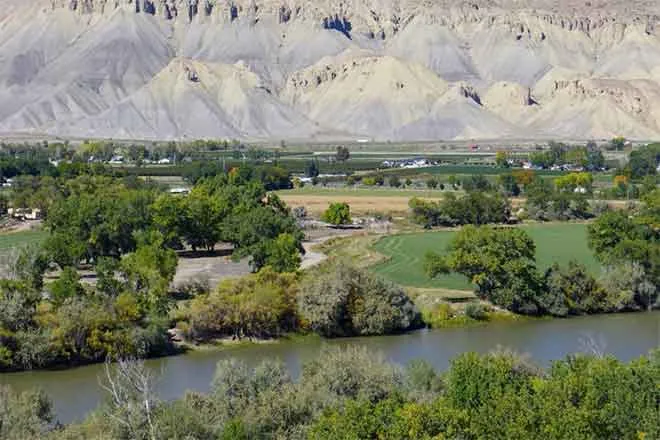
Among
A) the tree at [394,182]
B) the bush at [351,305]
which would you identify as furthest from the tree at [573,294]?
the tree at [394,182]

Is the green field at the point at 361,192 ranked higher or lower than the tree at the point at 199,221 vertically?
lower

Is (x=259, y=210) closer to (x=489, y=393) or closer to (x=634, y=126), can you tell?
(x=489, y=393)

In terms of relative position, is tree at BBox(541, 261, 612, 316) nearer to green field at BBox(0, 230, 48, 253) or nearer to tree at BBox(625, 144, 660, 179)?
green field at BBox(0, 230, 48, 253)

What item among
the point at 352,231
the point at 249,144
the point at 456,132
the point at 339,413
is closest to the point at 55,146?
the point at 249,144

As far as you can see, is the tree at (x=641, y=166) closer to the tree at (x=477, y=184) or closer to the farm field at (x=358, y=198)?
the tree at (x=477, y=184)

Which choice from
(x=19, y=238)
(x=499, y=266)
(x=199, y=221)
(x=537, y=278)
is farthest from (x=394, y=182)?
(x=499, y=266)

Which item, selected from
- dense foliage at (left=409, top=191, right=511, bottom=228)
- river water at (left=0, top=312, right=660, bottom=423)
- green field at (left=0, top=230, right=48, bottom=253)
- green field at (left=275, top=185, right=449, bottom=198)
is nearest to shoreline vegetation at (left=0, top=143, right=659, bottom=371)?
river water at (left=0, top=312, right=660, bottom=423)

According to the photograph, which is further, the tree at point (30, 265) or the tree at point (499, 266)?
the tree at point (499, 266)
